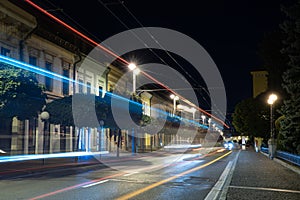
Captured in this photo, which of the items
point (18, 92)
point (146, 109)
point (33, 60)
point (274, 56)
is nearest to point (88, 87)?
point (33, 60)

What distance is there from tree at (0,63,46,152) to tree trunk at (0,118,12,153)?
549 cm

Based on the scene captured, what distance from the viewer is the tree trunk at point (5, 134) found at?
23672 mm

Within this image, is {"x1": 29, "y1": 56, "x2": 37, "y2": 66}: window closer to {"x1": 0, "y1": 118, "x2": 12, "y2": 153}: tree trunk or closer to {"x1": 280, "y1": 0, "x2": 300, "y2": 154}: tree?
{"x1": 0, "y1": 118, "x2": 12, "y2": 153}: tree trunk

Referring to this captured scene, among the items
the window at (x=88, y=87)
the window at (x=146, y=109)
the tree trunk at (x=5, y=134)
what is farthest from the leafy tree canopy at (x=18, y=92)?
the window at (x=146, y=109)

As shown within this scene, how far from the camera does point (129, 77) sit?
46.3 metres

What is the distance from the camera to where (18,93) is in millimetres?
17609

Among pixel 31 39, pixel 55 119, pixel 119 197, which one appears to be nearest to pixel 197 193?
pixel 119 197

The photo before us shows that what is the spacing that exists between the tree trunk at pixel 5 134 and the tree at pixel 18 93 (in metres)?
5.49

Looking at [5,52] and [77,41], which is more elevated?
[77,41]

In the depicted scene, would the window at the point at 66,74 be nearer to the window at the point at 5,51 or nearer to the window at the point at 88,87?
the window at the point at 88,87

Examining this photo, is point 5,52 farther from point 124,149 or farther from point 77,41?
point 124,149

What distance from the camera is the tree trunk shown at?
23.7 m

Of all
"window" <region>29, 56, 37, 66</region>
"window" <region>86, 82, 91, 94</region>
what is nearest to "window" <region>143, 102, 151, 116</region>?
"window" <region>86, 82, 91, 94</region>

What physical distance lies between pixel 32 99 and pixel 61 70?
12646 mm
